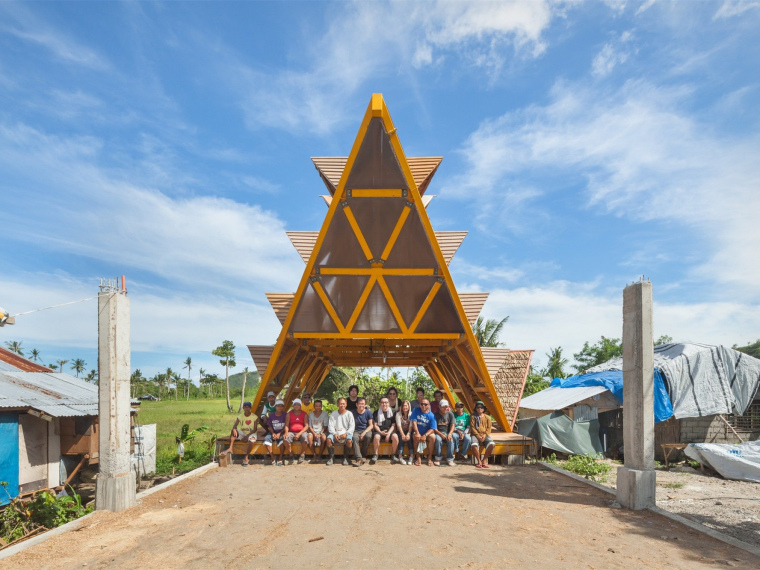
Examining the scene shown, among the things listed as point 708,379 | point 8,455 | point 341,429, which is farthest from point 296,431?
point 708,379

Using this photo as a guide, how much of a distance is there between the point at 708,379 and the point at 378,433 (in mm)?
13582

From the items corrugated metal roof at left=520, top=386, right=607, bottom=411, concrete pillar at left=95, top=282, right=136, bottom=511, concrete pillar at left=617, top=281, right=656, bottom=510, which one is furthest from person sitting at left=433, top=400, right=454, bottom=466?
corrugated metal roof at left=520, top=386, right=607, bottom=411

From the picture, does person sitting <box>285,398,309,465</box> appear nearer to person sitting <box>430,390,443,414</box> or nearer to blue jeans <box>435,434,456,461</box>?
blue jeans <box>435,434,456,461</box>

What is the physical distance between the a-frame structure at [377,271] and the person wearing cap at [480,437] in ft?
4.30

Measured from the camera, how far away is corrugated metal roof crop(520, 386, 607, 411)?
16797mm

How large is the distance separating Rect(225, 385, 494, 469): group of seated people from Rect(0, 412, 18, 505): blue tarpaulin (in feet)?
19.2

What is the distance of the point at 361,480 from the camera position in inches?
310

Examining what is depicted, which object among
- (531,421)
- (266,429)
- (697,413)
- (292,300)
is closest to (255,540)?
(266,429)

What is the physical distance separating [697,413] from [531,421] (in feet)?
18.5

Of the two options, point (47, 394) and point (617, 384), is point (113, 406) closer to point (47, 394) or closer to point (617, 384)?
point (47, 394)

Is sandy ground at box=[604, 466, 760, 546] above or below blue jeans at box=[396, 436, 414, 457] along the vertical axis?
below

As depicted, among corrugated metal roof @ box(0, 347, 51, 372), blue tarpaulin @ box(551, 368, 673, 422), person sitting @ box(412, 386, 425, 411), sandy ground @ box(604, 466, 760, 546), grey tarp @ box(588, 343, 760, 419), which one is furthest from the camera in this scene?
corrugated metal roof @ box(0, 347, 51, 372)

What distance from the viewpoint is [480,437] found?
9.75m

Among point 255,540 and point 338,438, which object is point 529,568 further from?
point 338,438
